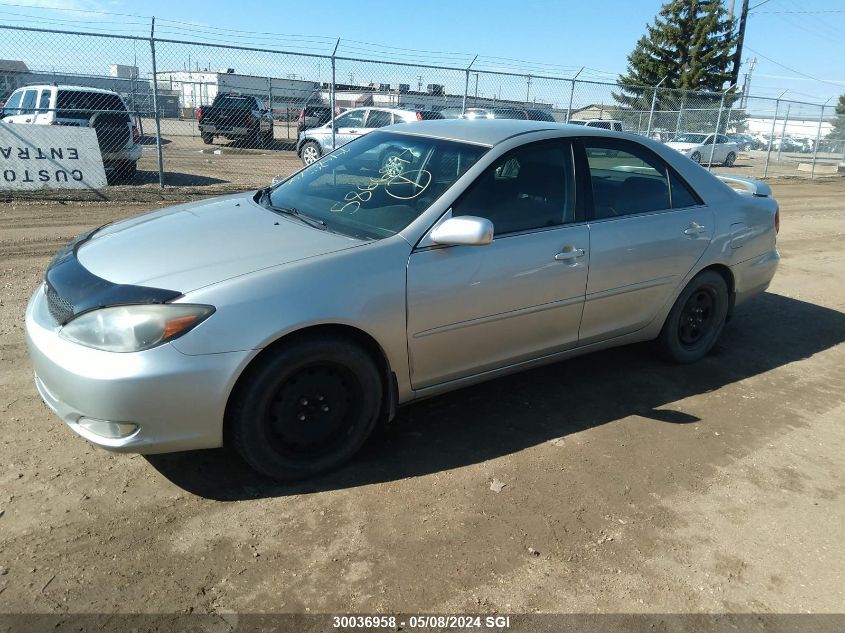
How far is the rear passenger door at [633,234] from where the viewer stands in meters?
3.94

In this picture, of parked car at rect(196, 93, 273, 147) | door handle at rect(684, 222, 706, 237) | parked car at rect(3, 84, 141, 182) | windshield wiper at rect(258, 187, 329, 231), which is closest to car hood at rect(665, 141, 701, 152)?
parked car at rect(196, 93, 273, 147)

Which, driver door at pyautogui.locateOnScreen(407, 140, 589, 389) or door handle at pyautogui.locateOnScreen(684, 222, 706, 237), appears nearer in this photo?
driver door at pyautogui.locateOnScreen(407, 140, 589, 389)

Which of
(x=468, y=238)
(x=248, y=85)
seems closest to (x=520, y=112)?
(x=468, y=238)

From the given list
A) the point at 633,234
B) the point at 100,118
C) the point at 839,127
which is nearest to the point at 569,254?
the point at 633,234

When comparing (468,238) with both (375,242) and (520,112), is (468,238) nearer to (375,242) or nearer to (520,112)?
(375,242)

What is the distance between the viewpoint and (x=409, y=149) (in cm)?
394

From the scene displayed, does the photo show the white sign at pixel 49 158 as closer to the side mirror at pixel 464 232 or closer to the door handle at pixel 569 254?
the side mirror at pixel 464 232

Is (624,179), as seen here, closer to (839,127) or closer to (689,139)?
(689,139)

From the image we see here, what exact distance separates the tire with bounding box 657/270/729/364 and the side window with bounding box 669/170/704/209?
1.70ft

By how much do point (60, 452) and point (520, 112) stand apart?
13.8 metres

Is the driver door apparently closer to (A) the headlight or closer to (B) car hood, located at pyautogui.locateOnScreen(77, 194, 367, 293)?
(B) car hood, located at pyautogui.locateOnScreen(77, 194, 367, 293)

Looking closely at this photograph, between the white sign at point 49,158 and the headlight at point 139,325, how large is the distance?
339 inches

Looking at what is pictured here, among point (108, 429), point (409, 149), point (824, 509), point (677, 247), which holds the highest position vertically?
point (409, 149)

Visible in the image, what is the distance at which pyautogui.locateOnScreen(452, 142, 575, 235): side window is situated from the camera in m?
3.50
